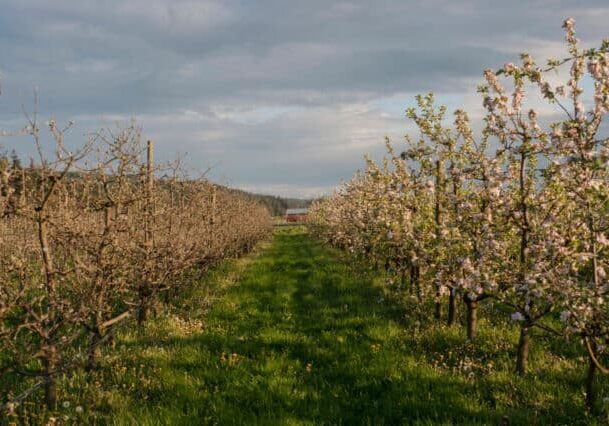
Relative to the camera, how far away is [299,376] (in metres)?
8.05

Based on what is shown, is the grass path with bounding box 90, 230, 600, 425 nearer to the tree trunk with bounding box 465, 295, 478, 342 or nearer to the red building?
the tree trunk with bounding box 465, 295, 478, 342

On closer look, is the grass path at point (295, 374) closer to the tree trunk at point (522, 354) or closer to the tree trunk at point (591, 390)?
the tree trunk at point (522, 354)

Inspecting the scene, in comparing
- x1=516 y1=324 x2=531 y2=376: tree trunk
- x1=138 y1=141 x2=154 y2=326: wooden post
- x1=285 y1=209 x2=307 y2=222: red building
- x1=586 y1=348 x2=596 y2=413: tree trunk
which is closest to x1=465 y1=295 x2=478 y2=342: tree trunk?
x1=516 y1=324 x2=531 y2=376: tree trunk

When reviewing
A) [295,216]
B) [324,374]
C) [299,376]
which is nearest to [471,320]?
[324,374]

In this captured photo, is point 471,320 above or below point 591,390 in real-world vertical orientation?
above

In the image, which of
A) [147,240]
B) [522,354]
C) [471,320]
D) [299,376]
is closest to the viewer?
[522,354]

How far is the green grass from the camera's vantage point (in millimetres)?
6469

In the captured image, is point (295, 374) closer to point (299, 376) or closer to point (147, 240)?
point (299, 376)

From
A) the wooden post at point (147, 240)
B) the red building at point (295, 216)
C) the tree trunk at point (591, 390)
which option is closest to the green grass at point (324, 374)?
the tree trunk at point (591, 390)

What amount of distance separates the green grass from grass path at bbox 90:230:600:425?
0.02 meters

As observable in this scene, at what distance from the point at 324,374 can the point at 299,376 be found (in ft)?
1.27

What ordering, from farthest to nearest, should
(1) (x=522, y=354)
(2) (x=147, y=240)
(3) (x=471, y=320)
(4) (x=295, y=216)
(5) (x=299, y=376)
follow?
(4) (x=295, y=216)
(2) (x=147, y=240)
(3) (x=471, y=320)
(5) (x=299, y=376)
(1) (x=522, y=354)

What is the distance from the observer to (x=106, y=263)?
746 cm

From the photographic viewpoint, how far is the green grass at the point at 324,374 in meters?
6.47
